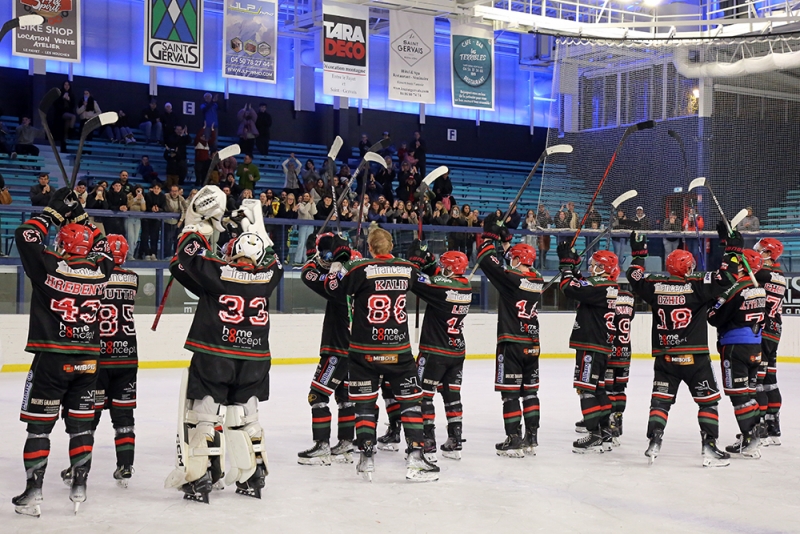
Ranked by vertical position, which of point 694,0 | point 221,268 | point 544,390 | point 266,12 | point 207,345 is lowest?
point 544,390

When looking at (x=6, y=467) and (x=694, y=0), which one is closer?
(x=6, y=467)

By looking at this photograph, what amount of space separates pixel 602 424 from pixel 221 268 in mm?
3333

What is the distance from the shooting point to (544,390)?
417 inches

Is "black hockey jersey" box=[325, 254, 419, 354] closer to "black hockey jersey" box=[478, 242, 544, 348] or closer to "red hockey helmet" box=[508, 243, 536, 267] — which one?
"black hockey jersey" box=[478, 242, 544, 348]

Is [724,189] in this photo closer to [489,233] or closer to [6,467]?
[489,233]

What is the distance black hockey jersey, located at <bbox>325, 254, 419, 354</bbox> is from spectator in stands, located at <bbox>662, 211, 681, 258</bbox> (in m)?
10.2

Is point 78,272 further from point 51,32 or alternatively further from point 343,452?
point 51,32

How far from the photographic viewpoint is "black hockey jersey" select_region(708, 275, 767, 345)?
269 inches

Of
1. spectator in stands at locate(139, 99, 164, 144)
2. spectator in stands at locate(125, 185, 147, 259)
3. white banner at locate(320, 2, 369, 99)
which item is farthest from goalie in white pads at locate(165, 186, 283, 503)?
spectator in stands at locate(139, 99, 164, 144)

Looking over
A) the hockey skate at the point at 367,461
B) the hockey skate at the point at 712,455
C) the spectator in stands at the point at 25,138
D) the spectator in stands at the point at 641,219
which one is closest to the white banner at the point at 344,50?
the spectator in stands at the point at 641,219

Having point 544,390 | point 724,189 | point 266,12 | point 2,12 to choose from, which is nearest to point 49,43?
point 266,12

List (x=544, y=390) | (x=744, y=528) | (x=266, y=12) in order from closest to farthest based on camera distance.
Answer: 1. (x=744, y=528)
2. (x=544, y=390)
3. (x=266, y=12)

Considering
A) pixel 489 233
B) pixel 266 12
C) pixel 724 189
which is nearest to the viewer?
pixel 489 233

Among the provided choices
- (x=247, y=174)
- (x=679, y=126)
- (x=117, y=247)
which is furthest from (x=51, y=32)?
(x=679, y=126)
